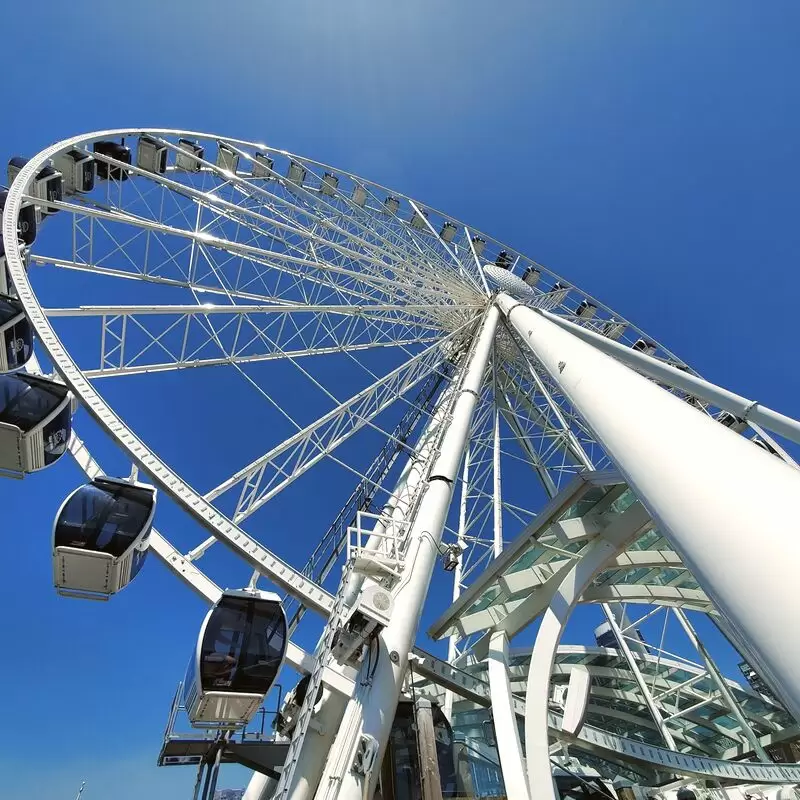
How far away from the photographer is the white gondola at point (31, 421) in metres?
7.16

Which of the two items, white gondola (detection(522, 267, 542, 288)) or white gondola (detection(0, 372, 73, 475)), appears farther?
white gondola (detection(522, 267, 542, 288))

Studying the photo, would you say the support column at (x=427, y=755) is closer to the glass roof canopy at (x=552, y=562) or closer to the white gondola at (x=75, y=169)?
the glass roof canopy at (x=552, y=562)

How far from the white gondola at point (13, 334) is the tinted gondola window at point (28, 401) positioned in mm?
485

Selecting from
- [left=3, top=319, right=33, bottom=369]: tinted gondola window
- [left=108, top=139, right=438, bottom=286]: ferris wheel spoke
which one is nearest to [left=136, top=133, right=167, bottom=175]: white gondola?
[left=108, top=139, right=438, bottom=286]: ferris wheel spoke

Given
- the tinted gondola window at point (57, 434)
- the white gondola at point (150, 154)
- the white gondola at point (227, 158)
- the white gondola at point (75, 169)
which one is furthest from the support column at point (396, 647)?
the white gondola at point (227, 158)

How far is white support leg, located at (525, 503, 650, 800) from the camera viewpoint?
6.95 metres

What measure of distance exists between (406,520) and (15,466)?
5.77m

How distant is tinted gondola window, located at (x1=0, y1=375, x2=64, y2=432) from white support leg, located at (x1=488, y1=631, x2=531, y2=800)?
25.7ft

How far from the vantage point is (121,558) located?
6547 millimetres

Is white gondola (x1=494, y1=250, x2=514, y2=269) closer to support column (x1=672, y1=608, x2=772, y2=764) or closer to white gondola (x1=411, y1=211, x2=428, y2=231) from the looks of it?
white gondola (x1=411, y1=211, x2=428, y2=231)

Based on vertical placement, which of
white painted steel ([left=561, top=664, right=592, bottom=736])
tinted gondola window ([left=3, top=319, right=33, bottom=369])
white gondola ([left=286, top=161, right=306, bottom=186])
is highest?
white gondola ([left=286, top=161, right=306, bottom=186])

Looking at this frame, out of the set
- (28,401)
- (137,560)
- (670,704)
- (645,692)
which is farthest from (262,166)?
(670,704)

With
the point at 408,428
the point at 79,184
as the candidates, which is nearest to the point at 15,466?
the point at 79,184

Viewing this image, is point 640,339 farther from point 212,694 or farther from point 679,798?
point 212,694
